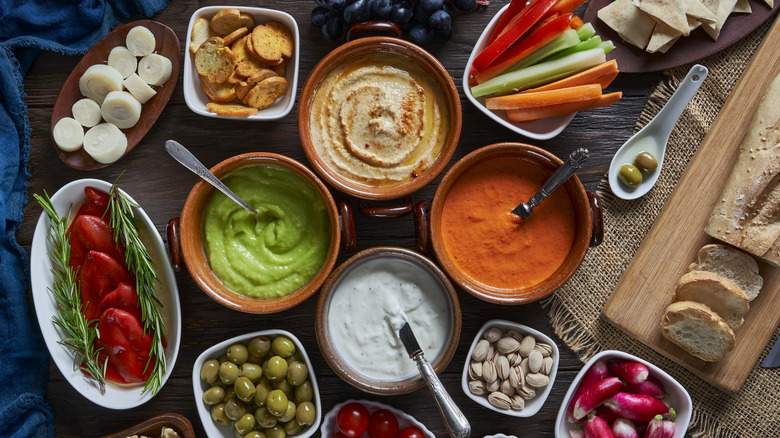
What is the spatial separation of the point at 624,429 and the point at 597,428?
146 millimetres

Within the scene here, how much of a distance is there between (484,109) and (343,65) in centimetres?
69

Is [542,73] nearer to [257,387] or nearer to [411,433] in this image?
[411,433]

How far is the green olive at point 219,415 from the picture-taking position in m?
2.67

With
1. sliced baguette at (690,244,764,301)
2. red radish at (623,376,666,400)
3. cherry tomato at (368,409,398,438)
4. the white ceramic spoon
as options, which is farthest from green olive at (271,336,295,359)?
sliced baguette at (690,244,764,301)

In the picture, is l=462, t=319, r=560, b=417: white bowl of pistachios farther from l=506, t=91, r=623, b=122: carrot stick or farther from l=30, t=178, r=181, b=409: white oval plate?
l=30, t=178, r=181, b=409: white oval plate

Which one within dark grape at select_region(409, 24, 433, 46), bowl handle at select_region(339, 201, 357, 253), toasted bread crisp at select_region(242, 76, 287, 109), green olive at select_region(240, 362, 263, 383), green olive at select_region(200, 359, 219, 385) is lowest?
green olive at select_region(200, 359, 219, 385)

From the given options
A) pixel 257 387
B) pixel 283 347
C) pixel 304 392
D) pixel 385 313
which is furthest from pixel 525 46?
pixel 257 387

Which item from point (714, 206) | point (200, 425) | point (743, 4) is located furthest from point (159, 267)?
point (743, 4)

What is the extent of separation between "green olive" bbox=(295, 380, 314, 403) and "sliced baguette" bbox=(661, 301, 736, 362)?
5.48ft

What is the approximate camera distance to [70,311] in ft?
8.76

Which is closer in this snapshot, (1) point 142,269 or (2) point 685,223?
(1) point 142,269

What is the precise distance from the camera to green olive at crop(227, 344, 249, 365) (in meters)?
2.65

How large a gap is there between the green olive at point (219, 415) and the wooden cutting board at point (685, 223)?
6.14 feet

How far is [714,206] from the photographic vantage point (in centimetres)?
279
